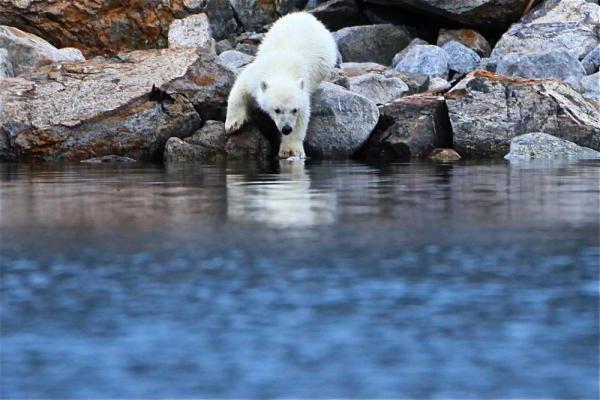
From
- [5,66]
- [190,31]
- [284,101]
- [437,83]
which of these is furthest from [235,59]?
[284,101]

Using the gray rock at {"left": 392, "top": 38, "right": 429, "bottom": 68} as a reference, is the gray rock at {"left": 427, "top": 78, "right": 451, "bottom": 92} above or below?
below

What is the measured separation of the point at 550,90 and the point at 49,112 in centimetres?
566

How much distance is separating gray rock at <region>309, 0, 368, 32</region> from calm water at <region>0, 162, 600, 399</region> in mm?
14870

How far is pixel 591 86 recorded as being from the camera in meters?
18.0

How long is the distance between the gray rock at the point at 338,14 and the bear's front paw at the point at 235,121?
869 cm

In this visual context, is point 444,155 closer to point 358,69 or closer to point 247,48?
point 358,69

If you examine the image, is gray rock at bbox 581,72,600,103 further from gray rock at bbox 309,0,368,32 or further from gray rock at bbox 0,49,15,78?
gray rock at bbox 0,49,15,78

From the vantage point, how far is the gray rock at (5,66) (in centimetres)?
1661

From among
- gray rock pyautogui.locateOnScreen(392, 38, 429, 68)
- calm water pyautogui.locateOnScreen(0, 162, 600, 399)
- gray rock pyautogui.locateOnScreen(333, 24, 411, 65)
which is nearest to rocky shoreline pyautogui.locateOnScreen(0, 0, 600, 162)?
gray rock pyautogui.locateOnScreen(392, 38, 429, 68)

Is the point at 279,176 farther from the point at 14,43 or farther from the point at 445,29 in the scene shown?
the point at 445,29

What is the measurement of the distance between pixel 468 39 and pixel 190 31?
14.9 feet

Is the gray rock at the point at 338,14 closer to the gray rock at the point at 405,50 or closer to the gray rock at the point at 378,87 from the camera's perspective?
the gray rock at the point at 405,50

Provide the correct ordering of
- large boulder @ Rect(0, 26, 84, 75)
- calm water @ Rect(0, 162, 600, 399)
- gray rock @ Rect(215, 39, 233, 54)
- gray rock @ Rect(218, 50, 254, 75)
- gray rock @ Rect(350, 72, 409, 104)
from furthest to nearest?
1. gray rock @ Rect(215, 39, 233, 54)
2. gray rock @ Rect(218, 50, 254, 75)
3. large boulder @ Rect(0, 26, 84, 75)
4. gray rock @ Rect(350, 72, 409, 104)
5. calm water @ Rect(0, 162, 600, 399)

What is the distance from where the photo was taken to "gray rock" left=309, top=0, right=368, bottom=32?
2270cm
